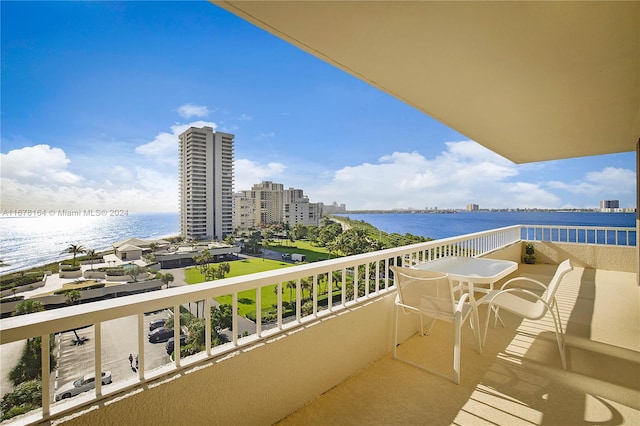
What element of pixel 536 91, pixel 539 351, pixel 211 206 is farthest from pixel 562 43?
pixel 211 206

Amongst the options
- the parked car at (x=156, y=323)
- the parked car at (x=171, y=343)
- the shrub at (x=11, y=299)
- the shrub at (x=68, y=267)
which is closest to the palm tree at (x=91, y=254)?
the shrub at (x=68, y=267)

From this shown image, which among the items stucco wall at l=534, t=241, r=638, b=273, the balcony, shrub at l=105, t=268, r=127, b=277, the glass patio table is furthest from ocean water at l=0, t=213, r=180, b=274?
stucco wall at l=534, t=241, r=638, b=273

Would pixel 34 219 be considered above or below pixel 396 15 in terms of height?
below

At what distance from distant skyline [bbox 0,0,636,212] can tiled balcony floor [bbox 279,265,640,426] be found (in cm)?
279

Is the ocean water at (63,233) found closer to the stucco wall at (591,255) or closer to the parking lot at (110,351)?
the stucco wall at (591,255)

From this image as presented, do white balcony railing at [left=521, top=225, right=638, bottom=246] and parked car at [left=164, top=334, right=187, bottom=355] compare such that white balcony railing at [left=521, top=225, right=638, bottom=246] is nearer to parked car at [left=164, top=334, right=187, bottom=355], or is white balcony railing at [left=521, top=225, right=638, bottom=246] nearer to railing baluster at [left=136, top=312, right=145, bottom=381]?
parked car at [left=164, top=334, right=187, bottom=355]

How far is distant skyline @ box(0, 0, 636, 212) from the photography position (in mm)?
5254

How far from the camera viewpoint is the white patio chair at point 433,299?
2.24 meters

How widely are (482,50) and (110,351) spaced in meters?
3.09

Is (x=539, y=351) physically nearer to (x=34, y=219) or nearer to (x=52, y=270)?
(x=52, y=270)

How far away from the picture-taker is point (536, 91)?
2.99m

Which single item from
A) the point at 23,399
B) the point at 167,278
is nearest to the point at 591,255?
the point at 167,278

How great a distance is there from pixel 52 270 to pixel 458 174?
3237 centimetres

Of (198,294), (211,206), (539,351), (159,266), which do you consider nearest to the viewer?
(198,294)
